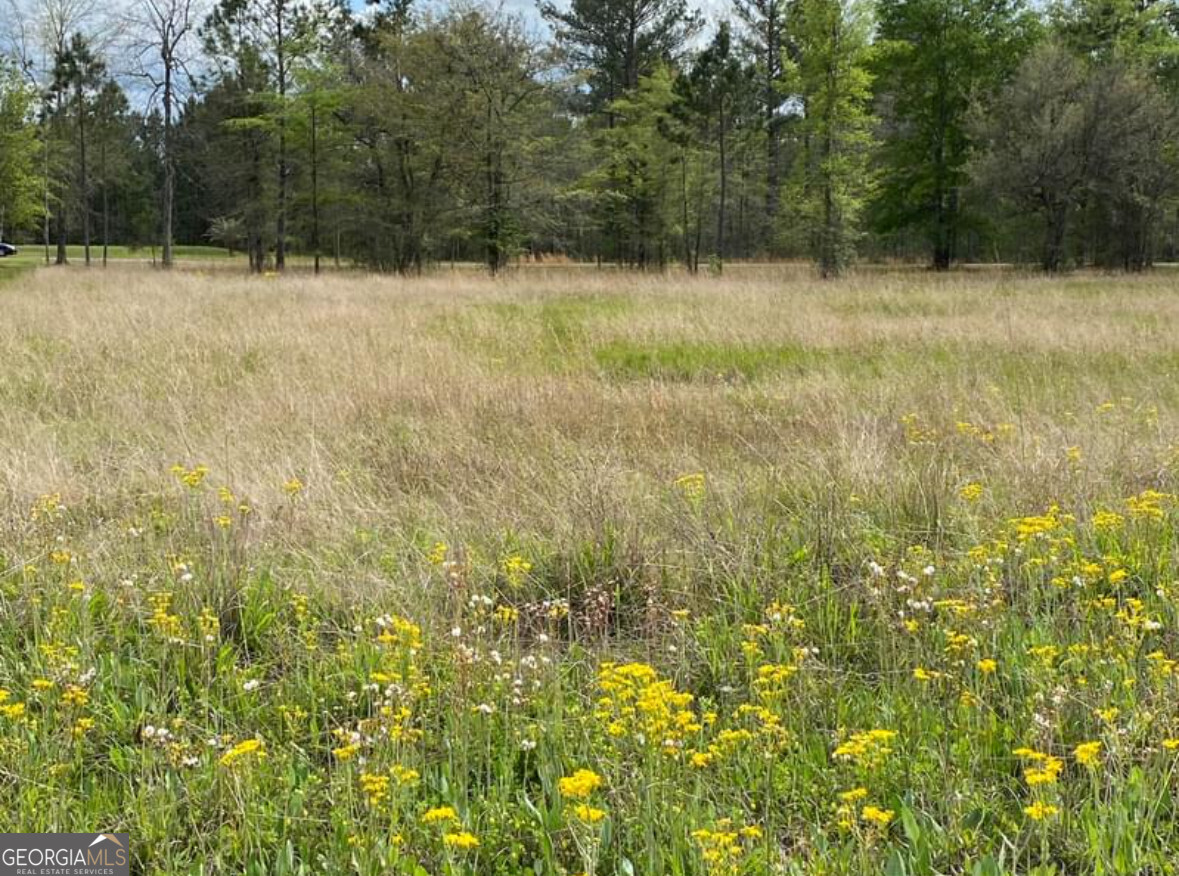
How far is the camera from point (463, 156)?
2920cm

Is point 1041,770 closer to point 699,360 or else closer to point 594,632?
point 594,632

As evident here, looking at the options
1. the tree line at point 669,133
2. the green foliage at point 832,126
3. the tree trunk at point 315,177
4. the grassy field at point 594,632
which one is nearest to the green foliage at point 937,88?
the tree line at point 669,133

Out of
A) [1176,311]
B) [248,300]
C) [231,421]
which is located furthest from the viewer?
[248,300]

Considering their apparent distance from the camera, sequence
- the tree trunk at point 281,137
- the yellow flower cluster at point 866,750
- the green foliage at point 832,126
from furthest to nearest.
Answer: the tree trunk at point 281,137
the green foliage at point 832,126
the yellow flower cluster at point 866,750

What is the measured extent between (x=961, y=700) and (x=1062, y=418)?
473cm

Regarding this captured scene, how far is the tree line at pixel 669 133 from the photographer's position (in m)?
28.4

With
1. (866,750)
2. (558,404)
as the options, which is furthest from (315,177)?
(866,750)

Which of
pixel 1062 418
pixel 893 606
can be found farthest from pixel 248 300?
pixel 893 606

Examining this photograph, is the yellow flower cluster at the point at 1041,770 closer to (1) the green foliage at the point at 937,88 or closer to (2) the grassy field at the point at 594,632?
(2) the grassy field at the point at 594,632

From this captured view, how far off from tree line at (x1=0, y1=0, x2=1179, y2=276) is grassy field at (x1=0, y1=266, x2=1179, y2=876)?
23871mm

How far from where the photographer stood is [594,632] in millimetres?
3338

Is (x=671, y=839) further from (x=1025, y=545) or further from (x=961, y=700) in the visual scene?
(x=1025, y=545)

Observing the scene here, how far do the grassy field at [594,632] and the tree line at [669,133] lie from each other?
23871 mm

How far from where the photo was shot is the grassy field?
2.12m
